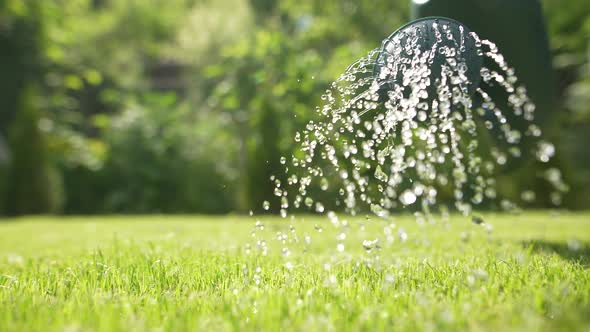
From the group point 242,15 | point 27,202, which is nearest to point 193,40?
point 242,15

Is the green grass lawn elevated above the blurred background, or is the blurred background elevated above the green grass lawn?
the blurred background

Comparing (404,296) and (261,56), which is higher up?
Answer: (261,56)

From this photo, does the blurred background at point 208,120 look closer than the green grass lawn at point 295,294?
No

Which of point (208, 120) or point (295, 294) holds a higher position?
point (208, 120)

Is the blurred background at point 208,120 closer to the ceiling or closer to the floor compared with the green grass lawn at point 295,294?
closer to the ceiling

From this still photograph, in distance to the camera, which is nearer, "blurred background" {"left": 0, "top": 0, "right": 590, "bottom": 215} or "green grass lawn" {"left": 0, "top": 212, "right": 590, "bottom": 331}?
"green grass lawn" {"left": 0, "top": 212, "right": 590, "bottom": 331}

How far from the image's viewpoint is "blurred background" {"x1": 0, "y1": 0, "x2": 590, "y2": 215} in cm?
793

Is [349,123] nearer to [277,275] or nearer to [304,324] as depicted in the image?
[277,275]

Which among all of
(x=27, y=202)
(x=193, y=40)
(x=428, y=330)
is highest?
(x=193, y=40)

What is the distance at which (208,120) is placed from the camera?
1428 centimetres

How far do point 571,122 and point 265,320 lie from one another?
47.5 ft

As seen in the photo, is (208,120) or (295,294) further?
(208,120)

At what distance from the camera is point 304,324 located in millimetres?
1681

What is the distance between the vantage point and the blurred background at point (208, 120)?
793cm
